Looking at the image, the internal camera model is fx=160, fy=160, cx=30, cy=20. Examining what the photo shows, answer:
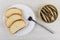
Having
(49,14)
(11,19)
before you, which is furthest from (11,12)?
(49,14)

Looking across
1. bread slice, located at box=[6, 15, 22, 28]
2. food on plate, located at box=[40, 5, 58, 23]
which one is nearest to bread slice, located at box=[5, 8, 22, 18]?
bread slice, located at box=[6, 15, 22, 28]

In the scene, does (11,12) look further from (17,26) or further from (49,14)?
(49,14)

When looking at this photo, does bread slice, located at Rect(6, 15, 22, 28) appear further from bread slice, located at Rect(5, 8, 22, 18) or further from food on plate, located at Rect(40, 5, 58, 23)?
food on plate, located at Rect(40, 5, 58, 23)

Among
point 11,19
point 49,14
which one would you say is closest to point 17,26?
point 11,19

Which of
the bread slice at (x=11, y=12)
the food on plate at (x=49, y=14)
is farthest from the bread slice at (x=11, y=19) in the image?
the food on plate at (x=49, y=14)

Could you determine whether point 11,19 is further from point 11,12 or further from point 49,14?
point 49,14

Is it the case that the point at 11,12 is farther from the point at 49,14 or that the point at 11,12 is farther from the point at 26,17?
the point at 49,14

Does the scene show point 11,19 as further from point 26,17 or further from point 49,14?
point 49,14

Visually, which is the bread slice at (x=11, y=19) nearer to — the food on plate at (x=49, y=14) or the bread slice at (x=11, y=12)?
the bread slice at (x=11, y=12)
